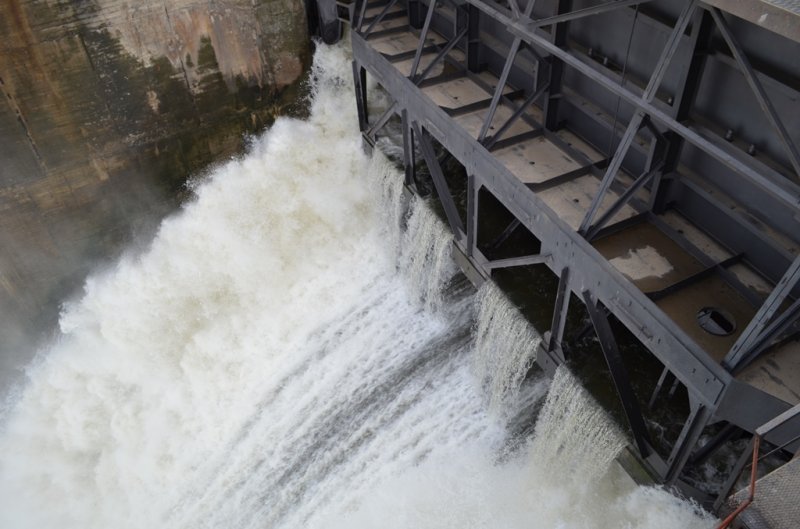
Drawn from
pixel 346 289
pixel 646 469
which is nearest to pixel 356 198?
pixel 346 289

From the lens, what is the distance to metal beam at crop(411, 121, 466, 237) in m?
9.70

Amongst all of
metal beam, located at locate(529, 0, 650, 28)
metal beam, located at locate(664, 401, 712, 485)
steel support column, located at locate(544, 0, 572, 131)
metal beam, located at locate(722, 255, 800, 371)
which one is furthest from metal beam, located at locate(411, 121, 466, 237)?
metal beam, located at locate(722, 255, 800, 371)

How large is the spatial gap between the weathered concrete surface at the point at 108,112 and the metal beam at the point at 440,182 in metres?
4.76

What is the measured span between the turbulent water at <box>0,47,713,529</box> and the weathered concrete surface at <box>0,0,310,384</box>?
661 millimetres

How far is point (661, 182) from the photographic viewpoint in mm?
6961

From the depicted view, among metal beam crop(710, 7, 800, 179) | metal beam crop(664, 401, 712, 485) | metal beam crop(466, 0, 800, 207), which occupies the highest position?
metal beam crop(710, 7, 800, 179)

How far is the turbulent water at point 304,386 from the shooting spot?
8.91m

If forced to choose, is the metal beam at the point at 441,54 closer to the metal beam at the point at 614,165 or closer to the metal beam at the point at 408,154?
the metal beam at the point at 408,154

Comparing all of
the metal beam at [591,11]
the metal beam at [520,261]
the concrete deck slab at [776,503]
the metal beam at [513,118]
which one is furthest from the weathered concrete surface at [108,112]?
the concrete deck slab at [776,503]

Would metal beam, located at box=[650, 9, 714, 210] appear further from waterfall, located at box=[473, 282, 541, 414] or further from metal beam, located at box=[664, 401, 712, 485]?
waterfall, located at box=[473, 282, 541, 414]

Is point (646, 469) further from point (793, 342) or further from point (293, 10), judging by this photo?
point (293, 10)

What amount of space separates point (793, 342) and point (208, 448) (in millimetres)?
8692

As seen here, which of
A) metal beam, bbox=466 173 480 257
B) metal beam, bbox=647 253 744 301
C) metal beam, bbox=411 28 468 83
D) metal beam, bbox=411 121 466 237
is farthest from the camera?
metal beam, bbox=411 121 466 237

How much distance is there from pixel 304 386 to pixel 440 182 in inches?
167
